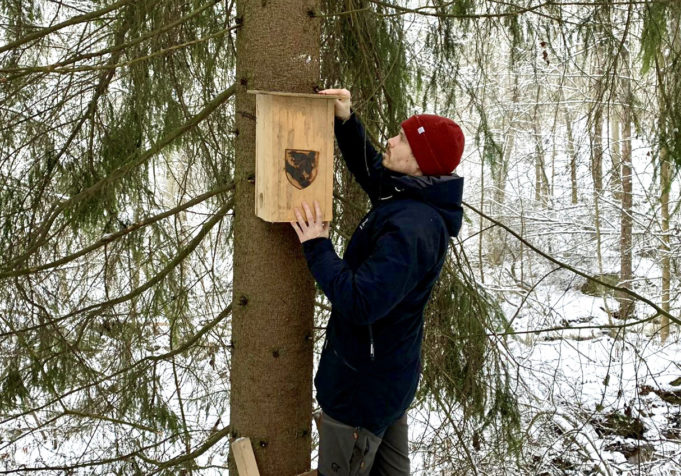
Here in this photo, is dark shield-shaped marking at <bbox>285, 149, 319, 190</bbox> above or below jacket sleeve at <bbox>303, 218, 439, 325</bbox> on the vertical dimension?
above

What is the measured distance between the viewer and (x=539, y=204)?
12.6 metres

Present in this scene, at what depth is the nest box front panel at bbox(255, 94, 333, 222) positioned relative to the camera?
1958 millimetres

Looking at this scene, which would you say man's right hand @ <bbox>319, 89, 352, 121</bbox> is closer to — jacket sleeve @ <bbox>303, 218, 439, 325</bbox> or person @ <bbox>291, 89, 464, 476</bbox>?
person @ <bbox>291, 89, 464, 476</bbox>

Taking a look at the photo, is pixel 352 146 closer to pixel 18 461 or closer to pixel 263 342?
pixel 263 342

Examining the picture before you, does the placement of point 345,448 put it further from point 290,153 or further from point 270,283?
point 290,153

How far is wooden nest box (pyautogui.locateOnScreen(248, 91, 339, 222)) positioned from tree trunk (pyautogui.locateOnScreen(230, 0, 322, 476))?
7 centimetres

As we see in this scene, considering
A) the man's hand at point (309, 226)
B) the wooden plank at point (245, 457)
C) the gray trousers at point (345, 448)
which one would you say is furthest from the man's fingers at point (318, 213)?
the wooden plank at point (245, 457)

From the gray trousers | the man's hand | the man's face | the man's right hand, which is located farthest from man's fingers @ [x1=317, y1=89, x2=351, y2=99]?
the gray trousers

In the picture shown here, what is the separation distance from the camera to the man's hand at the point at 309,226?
76.7 inches

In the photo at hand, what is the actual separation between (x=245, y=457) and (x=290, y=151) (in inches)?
Result: 38.5

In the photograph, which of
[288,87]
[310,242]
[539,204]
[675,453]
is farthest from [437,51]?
[539,204]

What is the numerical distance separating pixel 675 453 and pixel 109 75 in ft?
15.9

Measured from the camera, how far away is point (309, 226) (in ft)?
6.44

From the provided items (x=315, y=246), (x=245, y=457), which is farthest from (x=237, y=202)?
(x=245, y=457)
